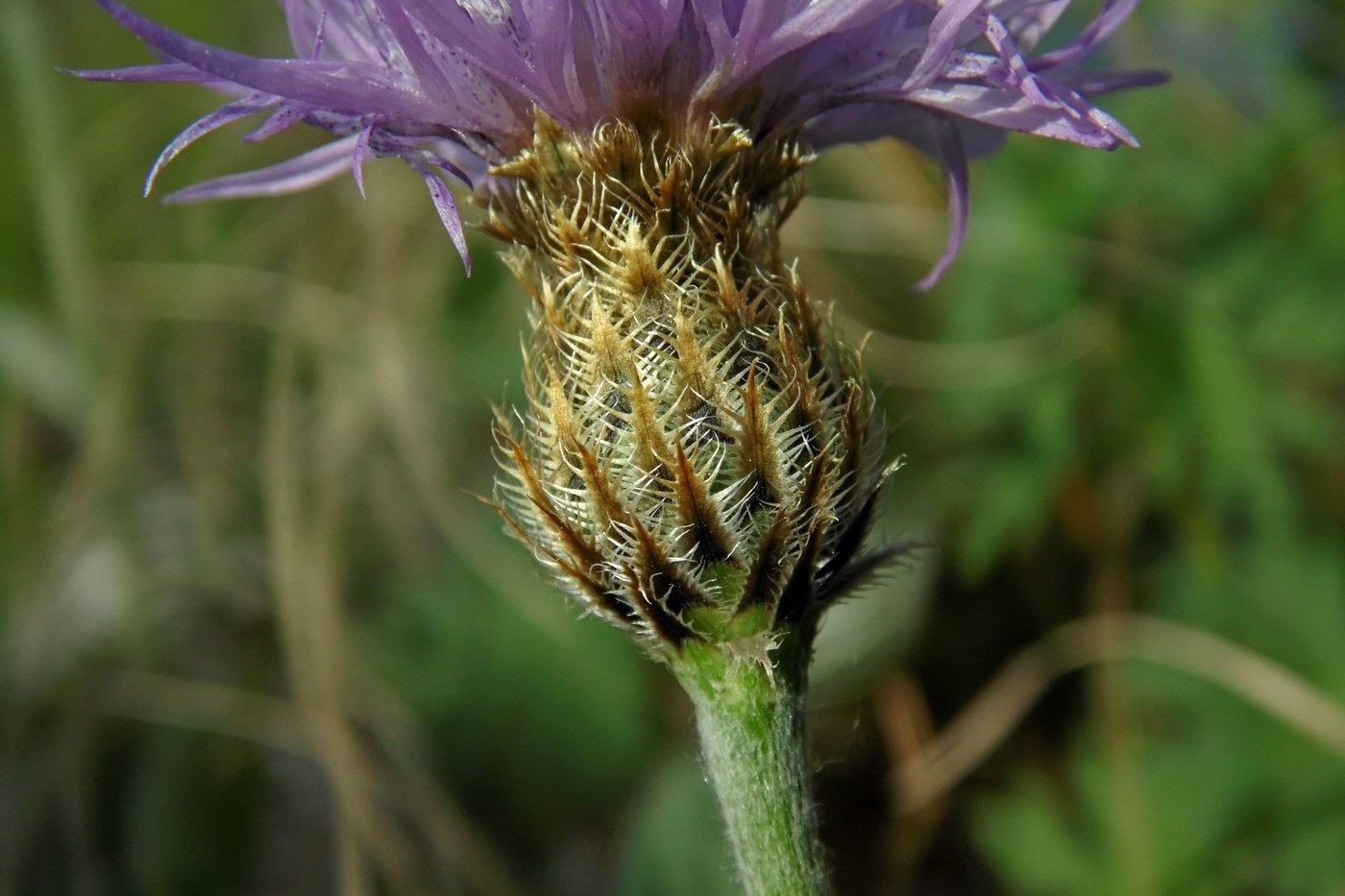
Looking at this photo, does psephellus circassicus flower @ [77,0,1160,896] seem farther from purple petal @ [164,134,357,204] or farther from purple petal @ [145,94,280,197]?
purple petal @ [164,134,357,204]

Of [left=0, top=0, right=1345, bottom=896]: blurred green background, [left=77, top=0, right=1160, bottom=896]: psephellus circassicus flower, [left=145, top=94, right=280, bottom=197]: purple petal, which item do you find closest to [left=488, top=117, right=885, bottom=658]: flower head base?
[left=77, top=0, right=1160, bottom=896]: psephellus circassicus flower

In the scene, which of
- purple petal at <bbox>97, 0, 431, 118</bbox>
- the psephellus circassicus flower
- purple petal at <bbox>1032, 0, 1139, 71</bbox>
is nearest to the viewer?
purple petal at <bbox>97, 0, 431, 118</bbox>

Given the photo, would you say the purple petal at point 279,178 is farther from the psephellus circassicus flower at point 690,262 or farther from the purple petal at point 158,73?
the purple petal at point 158,73

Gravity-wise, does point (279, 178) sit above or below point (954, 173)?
above

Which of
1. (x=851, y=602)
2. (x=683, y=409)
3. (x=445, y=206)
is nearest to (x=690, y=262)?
(x=683, y=409)

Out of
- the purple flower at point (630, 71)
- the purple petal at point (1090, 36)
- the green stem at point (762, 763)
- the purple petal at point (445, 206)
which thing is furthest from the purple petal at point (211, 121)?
the purple petal at point (1090, 36)

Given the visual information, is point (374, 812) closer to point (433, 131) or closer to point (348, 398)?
point (348, 398)

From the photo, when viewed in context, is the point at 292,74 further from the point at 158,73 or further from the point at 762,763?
the point at 762,763
